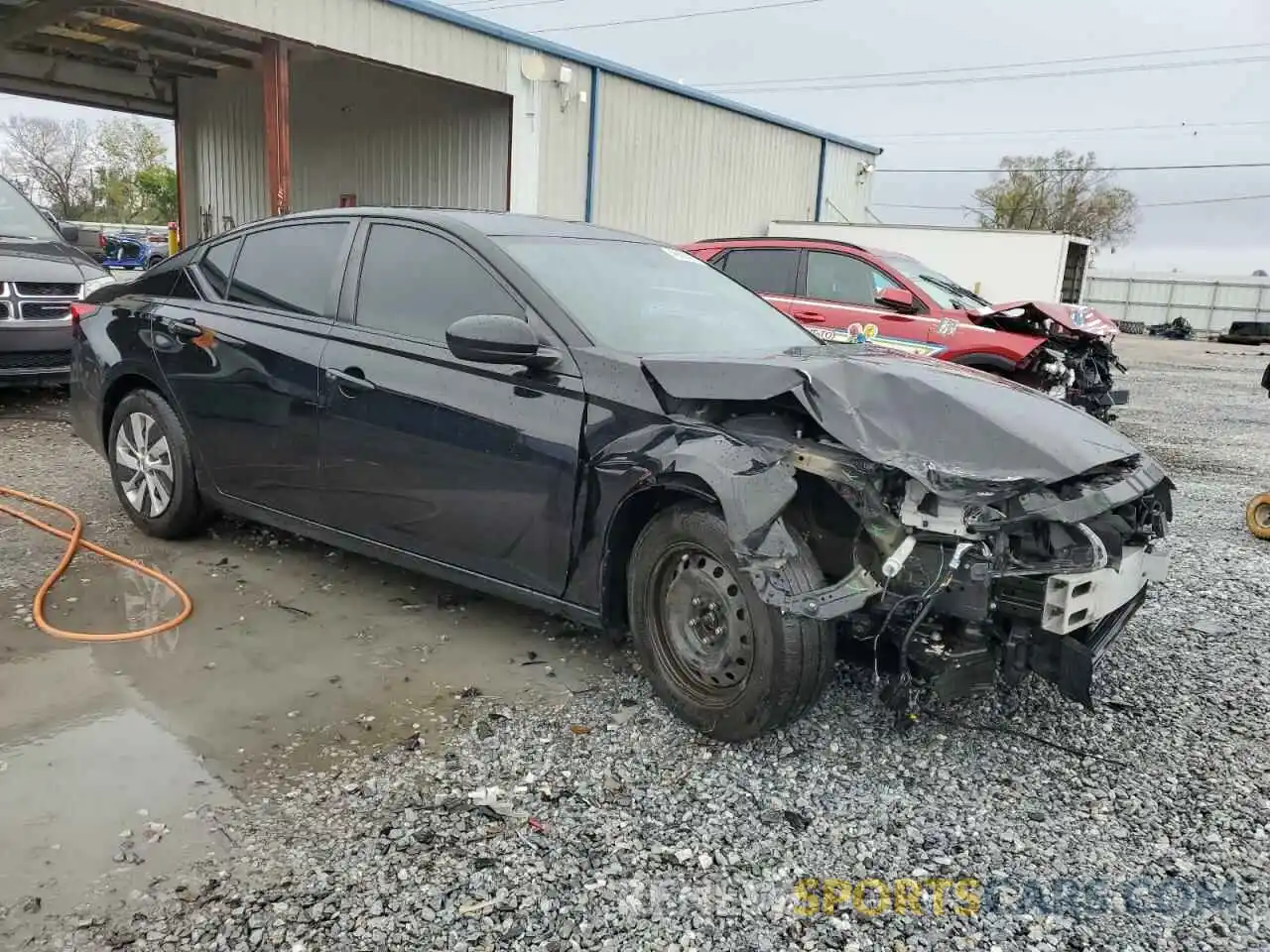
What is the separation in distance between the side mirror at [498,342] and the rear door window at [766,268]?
674cm

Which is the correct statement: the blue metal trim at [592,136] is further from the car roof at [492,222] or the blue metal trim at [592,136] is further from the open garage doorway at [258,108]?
the car roof at [492,222]

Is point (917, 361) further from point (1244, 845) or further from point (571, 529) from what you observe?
point (1244, 845)

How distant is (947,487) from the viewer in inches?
108

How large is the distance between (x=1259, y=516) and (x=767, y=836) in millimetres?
4886

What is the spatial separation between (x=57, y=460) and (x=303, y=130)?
47.4 ft

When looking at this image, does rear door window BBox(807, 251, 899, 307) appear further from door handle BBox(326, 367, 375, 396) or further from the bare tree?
the bare tree

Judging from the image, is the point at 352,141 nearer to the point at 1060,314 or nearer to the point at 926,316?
the point at 926,316

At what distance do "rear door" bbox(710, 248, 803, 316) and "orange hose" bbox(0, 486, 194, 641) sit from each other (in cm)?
648

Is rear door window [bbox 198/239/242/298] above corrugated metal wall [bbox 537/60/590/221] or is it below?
below

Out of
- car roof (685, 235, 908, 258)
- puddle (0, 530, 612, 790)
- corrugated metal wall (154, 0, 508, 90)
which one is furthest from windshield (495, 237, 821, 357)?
corrugated metal wall (154, 0, 508, 90)

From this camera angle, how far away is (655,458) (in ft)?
10.3

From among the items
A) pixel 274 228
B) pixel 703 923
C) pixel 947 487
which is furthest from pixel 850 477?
pixel 274 228

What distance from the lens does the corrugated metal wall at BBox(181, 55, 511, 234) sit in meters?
16.1

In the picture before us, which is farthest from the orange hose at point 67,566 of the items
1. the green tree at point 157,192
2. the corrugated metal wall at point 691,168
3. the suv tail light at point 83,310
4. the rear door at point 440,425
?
the green tree at point 157,192
